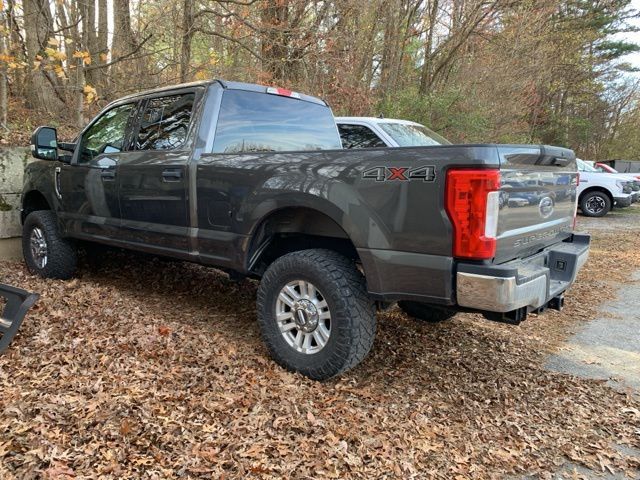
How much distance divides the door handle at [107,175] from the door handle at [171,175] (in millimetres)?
782

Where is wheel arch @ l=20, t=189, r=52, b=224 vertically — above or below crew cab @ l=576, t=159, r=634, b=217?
above

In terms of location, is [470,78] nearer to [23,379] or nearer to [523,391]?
[523,391]

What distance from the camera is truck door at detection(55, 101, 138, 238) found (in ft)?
14.9

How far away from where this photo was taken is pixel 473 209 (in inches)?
101

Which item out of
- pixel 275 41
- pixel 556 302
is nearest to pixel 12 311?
pixel 556 302

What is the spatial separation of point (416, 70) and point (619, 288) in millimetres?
10264

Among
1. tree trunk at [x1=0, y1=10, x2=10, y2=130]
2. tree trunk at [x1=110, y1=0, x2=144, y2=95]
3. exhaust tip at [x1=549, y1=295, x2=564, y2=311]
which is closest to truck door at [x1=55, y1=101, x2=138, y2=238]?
tree trunk at [x1=0, y1=10, x2=10, y2=130]

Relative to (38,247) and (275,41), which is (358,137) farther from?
(275,41)

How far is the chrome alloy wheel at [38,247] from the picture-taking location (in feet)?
17.2

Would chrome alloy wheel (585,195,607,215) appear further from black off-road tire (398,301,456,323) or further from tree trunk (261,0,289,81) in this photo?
black off-road tire (398,301,456,323)

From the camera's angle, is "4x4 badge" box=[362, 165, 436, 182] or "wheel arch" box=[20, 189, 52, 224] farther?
"wheel arch" box=[20, 189, 52, 224]

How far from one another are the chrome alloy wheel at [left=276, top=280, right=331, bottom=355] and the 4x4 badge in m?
0.82

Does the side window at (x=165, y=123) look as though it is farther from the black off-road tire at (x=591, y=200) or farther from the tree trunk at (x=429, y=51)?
the black off-road tire at (x=591, y=200)

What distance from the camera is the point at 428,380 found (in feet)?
11.3
